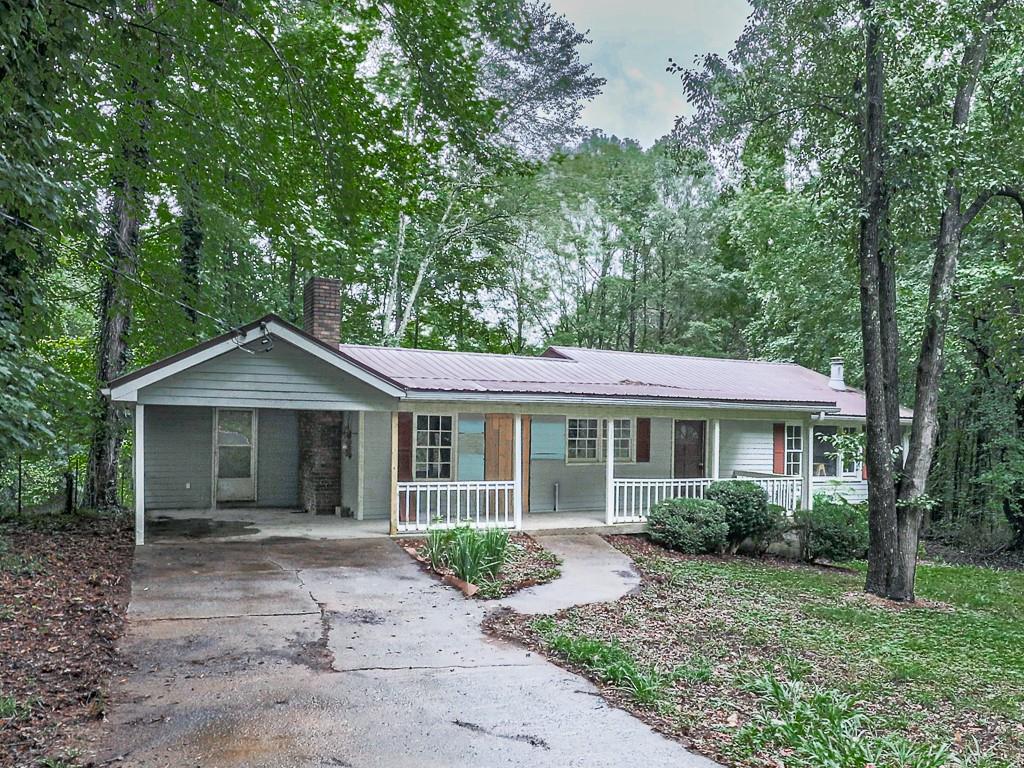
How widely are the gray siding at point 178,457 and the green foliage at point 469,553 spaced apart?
553 cm

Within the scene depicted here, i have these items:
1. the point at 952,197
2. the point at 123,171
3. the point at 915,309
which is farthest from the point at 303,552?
the point at 915,309

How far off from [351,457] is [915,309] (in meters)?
12.5

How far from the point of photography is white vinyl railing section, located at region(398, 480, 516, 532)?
37.2ft

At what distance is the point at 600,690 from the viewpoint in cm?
534

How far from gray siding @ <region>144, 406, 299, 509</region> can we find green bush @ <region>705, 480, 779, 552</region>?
8.27m

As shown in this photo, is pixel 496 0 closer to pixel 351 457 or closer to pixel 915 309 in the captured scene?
pixel 351 457

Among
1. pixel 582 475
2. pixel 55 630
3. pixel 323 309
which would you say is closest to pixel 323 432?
pixel 323 309

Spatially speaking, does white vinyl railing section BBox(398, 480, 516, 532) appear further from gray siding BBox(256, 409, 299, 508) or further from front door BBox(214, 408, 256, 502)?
front door BBox(214, 408, 256, 502)

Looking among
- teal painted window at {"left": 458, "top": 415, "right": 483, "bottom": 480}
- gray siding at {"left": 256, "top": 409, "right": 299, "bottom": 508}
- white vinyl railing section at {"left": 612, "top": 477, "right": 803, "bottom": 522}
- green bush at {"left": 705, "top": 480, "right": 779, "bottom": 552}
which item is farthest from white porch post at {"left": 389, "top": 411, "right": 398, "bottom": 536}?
green bush at {"left": 705, "top": 480, "right": 779, "bottom": 552}

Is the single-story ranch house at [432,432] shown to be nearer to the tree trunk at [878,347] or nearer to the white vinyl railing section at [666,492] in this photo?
the white vinyl railing section at [666,492]

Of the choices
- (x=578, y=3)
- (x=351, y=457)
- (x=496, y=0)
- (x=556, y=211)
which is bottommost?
(x=351, y=457)

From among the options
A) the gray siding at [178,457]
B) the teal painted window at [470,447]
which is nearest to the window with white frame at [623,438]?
the teal painted window at [470,447]

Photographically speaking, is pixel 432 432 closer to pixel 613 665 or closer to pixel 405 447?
pixel 405 447

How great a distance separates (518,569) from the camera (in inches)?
368
